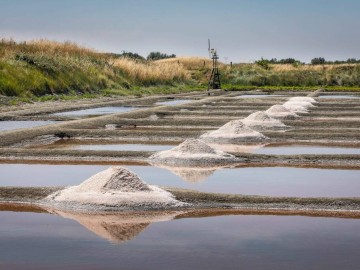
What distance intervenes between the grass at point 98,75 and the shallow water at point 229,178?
9.64m

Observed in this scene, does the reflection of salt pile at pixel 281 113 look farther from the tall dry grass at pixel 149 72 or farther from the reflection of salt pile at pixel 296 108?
the tall dry grass at pixel 149 72

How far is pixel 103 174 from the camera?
4.29 metres

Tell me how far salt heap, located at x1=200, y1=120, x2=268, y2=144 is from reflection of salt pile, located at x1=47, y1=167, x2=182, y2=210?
3527 millimetres

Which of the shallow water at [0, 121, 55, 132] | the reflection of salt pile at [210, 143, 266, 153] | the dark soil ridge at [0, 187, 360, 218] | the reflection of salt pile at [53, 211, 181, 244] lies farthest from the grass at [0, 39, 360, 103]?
the reflection of salt pile at [53, 211, 181, 244]

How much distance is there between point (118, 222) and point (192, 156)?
243cm

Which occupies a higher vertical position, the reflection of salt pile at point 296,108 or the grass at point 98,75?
the grass at point 98,75

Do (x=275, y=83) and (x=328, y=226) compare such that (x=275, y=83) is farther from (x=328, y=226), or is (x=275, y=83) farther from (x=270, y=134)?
(x=328, y=226)

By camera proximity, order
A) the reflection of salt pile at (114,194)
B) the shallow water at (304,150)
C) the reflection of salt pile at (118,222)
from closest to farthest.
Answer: the reflection of salt pile at (118,222) < the reflection of salt pile at (114,194) < the shallow water at (304,150)

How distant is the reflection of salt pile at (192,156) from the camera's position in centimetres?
604

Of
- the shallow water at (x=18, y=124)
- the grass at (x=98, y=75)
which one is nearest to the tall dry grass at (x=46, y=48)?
the grass at (x=98, y=75)

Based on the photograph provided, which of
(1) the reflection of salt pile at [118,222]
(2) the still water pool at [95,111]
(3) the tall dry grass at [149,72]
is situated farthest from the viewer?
(3) the tall dry grass at [149,72]

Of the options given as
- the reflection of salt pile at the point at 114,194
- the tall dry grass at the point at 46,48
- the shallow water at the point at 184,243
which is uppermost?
the tall dry grass at the point at 46,48

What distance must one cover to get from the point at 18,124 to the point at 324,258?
7533mm

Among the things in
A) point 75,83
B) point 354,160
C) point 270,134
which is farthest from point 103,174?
point 75,83
